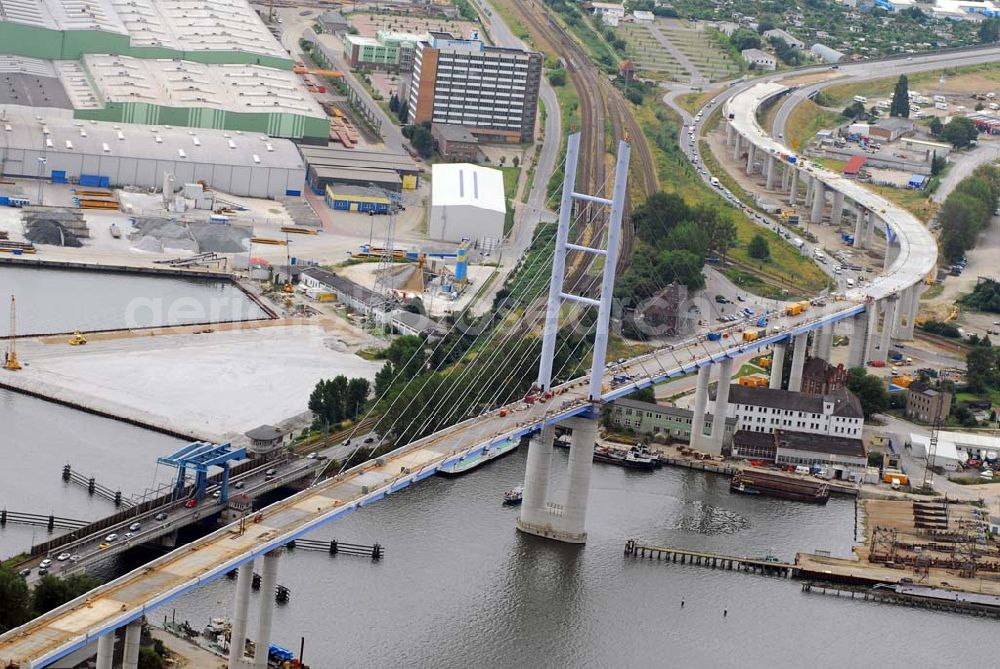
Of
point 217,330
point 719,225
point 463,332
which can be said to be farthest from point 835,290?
point 217,330

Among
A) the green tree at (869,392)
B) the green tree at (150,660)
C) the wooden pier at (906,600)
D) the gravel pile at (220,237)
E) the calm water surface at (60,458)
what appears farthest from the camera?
the gravel pile at (220,237)

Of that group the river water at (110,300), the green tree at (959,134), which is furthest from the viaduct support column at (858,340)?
the green tree at (959,134)

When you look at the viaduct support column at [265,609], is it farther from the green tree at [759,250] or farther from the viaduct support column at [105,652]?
the green tree at [759,250]

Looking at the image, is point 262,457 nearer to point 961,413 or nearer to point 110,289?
point 110,289

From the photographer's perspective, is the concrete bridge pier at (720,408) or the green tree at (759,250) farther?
the green tree at (759,250)

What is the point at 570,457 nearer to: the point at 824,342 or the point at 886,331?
the point at 824,342

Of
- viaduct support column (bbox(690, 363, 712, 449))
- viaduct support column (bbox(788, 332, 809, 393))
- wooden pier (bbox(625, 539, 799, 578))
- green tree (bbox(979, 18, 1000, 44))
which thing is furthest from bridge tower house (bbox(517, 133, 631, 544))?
green tree (bbox(979, 18, 1000, 44))

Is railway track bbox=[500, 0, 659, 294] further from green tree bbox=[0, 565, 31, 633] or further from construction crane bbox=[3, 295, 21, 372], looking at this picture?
green tree bbox=[0, 565, 31, 633]
